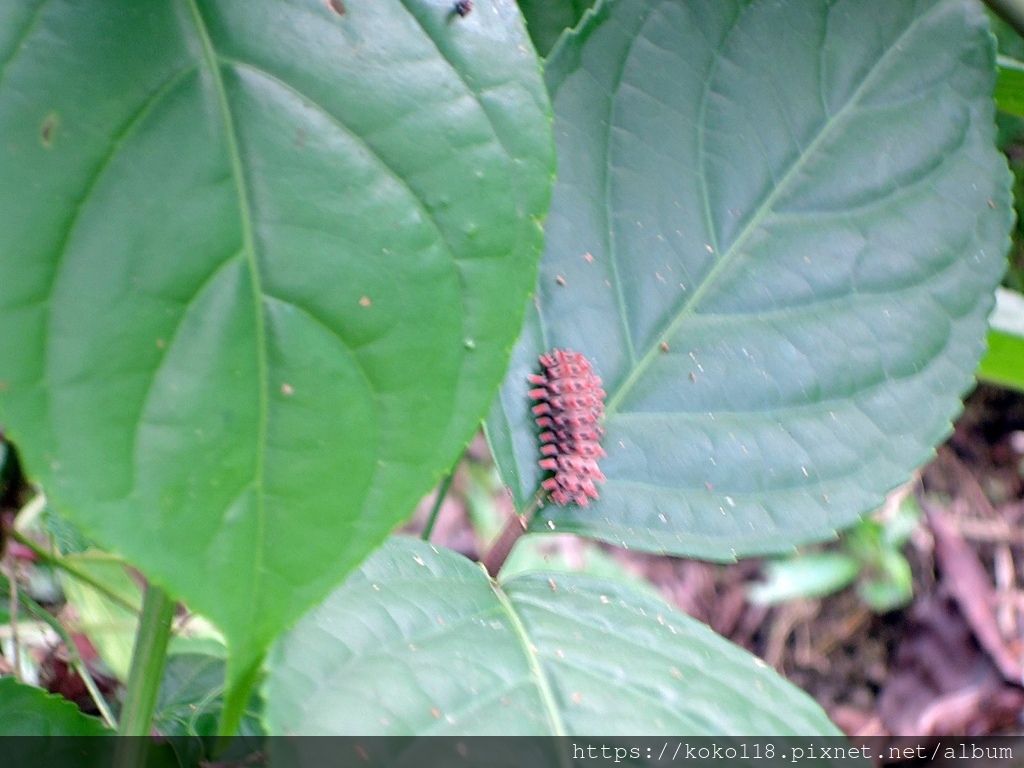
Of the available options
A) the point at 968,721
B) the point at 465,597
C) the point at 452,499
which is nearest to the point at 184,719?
the point at 465,597

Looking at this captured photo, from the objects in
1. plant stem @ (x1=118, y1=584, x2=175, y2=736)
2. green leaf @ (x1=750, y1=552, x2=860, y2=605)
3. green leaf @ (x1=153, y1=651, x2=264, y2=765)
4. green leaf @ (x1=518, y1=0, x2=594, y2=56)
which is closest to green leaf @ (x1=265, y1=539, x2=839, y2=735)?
plant stem @ (x1=118, y1=584, x2=175, y2=736)

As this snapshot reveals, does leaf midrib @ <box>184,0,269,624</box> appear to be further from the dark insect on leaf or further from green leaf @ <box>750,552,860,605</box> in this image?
green leaf @ <box>750,552,860,605</box>

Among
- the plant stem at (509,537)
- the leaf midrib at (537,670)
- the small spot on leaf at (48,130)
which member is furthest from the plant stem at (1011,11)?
the small spot on leaf at (48,130)

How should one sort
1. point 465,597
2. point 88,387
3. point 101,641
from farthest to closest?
point 101,641 < point 465,597 < point 88,387

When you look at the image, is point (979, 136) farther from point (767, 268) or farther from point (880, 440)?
point (880, 440)

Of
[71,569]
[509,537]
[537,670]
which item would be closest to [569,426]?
[509,537]

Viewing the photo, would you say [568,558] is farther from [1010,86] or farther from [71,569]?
[1010,86]
